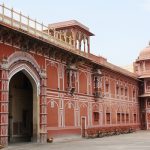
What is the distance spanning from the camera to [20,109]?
2450 centimetres

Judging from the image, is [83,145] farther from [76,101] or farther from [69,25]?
[69,25]

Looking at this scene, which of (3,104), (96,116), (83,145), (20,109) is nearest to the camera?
(3,104)

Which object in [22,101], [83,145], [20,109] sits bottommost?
[83,145]

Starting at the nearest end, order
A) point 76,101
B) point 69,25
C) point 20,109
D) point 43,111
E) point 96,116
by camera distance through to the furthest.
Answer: point 43,111, point 20,109, point 76,101, point 69,25, point 96,116

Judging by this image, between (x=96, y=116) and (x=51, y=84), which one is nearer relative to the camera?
(x=51, y=84)

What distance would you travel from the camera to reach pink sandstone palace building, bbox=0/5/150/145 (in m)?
19.7

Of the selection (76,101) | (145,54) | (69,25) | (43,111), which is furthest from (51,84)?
(145,54)

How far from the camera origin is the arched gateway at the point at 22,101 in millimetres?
19016

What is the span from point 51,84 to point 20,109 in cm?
292

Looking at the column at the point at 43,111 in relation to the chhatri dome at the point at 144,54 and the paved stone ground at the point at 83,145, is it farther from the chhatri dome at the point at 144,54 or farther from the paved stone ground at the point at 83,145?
the chhatri dome at the point at 144,54

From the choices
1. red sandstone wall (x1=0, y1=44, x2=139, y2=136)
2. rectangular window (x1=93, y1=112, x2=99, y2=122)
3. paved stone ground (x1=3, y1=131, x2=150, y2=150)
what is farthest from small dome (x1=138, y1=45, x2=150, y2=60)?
Answer: paved stone ground (x1=3, y1=131, x2=150, y2=150)

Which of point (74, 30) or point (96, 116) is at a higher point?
point (74, 30)

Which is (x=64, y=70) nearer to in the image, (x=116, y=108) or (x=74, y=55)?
(x=74, y=55)

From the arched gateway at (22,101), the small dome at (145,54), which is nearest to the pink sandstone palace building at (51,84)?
the arched gateway at (22,101)
